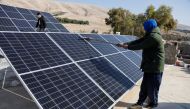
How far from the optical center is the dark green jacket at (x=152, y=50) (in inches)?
285

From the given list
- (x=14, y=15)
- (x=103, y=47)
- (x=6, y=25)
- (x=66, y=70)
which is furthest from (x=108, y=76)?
(x=14, y=15)

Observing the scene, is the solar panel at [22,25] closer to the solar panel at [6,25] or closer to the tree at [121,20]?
the solar panel at [6,25]

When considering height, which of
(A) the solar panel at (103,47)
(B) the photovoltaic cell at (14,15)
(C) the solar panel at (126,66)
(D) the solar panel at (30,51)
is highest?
(B) the photovoltaic cell at (14,15)

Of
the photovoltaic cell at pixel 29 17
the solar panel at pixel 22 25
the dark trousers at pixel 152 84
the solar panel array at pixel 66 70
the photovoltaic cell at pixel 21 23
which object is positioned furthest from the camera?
the photovoltaic cell at pixel 29 17

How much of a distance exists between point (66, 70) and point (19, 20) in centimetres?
1064

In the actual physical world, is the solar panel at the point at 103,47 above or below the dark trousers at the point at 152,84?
above

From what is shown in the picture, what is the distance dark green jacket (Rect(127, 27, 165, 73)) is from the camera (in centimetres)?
724

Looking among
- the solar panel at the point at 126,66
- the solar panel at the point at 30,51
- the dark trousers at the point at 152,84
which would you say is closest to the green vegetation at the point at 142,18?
the solar panel at the point at 126,66

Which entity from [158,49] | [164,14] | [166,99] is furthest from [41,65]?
[164,14]

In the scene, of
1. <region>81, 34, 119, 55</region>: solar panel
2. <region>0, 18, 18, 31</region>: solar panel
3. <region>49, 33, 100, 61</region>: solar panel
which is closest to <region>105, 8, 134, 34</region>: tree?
<region>0, 18, 18, 31</region>: solar panel

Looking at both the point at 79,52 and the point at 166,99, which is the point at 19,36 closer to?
the point at 79,52

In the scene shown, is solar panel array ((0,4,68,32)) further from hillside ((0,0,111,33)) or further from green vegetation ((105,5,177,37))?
hillside ((0,0,111,33))

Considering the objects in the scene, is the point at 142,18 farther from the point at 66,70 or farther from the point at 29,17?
the point at 66,70

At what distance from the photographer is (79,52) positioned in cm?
868
